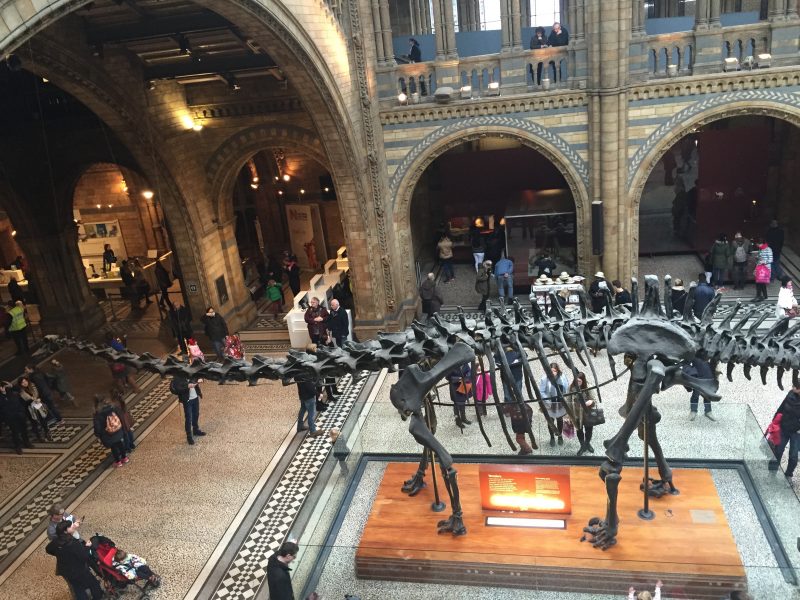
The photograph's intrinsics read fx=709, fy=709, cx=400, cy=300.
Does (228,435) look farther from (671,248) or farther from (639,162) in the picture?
(671,248)

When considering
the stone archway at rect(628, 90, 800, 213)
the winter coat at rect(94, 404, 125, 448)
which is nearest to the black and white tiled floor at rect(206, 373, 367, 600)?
the winter coat at rect(94, 404, 125, 448)

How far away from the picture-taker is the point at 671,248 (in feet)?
56.9

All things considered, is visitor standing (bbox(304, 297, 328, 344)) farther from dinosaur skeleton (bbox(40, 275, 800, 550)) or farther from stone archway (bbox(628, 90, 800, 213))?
stone archway (bbox(628, 90, 800, 213))

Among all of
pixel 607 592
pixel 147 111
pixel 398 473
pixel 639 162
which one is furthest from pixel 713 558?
pixel 147 111

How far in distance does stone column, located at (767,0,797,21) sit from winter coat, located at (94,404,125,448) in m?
12.2

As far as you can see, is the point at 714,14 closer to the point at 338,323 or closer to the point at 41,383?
the point at 338,323

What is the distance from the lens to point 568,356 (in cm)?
712

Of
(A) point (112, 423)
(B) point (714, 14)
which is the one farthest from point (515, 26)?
(A) point (112, 423)

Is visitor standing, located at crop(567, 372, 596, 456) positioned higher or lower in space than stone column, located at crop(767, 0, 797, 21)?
lower

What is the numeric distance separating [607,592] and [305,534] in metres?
2.92

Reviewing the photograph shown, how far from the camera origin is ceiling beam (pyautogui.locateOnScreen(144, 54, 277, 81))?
41.3 ft

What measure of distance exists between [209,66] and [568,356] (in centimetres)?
892

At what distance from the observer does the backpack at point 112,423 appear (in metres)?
9.73

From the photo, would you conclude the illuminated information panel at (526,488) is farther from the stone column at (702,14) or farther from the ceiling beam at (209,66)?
the stone column at (702,14)
